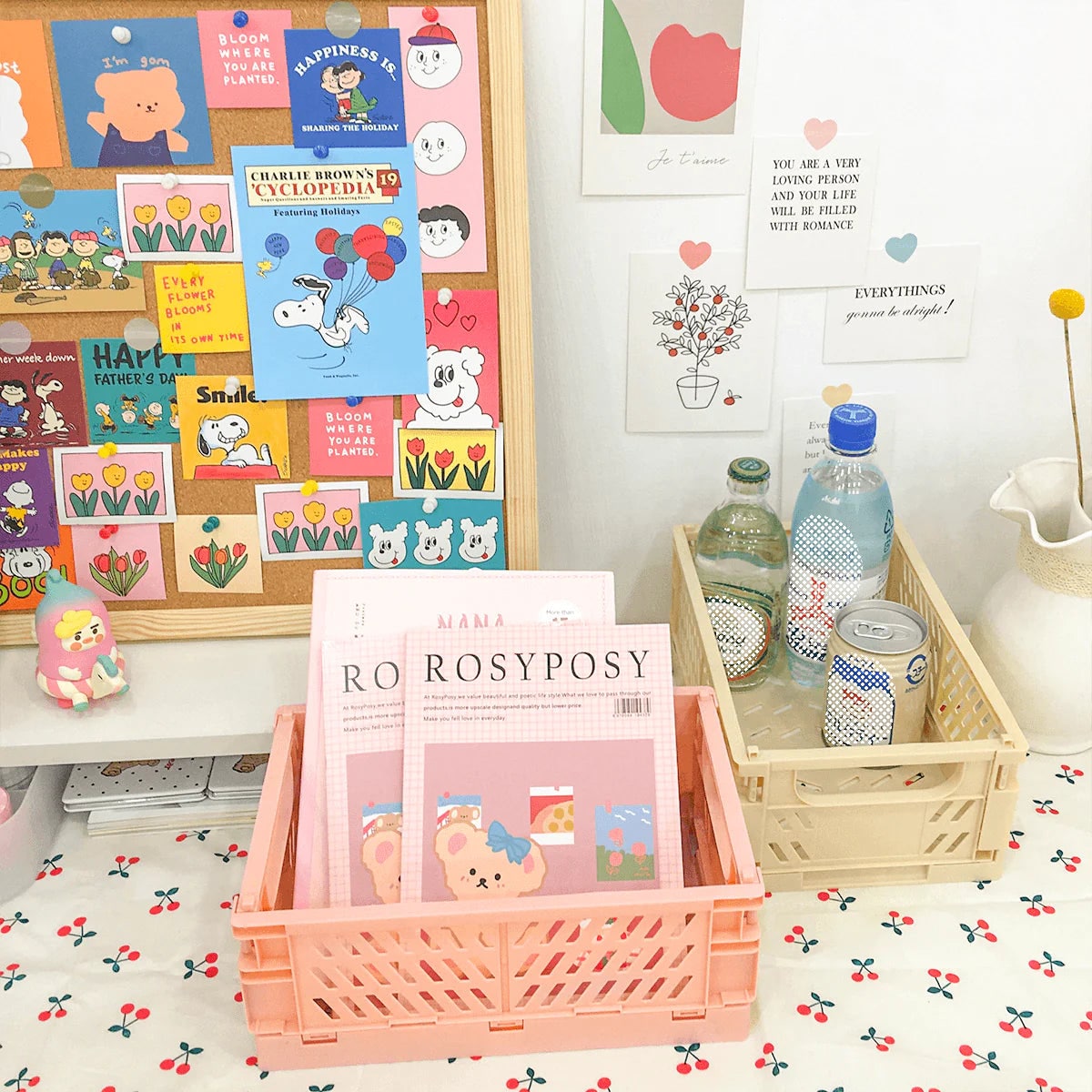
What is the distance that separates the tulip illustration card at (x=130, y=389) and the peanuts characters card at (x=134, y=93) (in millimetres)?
159

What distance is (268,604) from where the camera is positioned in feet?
3.71

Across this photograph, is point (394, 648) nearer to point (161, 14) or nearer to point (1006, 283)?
point (161, 14)

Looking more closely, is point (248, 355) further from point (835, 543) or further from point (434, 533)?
point (835, 543)

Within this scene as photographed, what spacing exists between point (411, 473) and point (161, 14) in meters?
0.43

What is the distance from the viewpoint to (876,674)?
0.98 meters

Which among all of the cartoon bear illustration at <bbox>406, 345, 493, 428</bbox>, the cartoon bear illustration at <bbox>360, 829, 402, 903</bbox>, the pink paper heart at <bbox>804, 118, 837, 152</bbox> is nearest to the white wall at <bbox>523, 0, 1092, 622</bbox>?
the pink paper heart at <bbox>804, 118, 837, 152</bbox>

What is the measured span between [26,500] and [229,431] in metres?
0.20

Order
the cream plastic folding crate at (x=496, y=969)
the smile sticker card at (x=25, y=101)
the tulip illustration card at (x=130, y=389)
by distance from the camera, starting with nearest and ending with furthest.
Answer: the cream plastic folding crate at (x=496, y=969) → the smile sticker card at (x=25, y=101) → the tulip illustration card at (x=130, y=389)

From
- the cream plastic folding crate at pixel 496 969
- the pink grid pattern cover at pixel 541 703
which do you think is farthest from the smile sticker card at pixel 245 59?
the cream plastic folding crate at pixel 496 969

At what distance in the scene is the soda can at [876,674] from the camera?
98cm

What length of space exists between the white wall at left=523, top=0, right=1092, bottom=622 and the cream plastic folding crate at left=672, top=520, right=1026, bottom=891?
0.21 meters

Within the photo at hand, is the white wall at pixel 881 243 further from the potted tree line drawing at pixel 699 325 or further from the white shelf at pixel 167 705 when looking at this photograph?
the white shelf at pixel 167 705

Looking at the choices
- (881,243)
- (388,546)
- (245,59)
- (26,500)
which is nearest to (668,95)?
(881,243)

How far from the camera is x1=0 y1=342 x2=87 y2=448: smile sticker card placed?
1.03 meters
